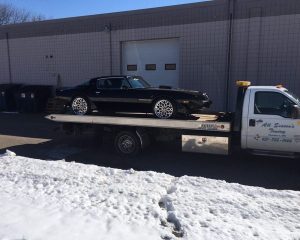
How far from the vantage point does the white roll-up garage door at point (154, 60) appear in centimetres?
1434

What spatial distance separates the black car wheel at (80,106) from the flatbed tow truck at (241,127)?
84cm

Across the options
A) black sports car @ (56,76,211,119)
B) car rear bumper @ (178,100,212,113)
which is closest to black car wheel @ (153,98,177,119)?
black sports car @ (56,76,211,119)

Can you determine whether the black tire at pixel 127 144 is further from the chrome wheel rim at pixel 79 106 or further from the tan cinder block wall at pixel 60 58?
the tan cinder block wall at pixel 60 58

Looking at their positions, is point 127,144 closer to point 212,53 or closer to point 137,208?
point 137,208

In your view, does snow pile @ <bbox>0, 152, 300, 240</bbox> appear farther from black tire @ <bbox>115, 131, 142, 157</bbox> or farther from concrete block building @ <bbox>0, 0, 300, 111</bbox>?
concrete block building @ <bbox>0, 0, 300, 111</bbox>

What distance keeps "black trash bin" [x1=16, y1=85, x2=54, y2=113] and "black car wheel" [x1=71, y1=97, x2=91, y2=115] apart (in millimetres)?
8197

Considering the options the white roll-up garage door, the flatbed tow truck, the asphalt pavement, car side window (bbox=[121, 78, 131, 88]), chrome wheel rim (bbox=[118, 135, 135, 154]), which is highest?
the white roll-up garage door

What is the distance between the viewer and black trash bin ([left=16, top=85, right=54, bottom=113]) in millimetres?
16906

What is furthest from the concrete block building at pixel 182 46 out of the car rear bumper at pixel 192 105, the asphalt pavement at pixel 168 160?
the car rear bumper at pixel 192 105

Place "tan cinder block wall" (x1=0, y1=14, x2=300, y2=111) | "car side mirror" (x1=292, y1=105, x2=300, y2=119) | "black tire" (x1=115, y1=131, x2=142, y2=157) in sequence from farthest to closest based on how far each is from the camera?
"tan cinder block wall" (x1=0, y1=14, x2=300, y2=111)
"black tire" (x1=115, y1=131, x2=142, y2=157)
"car side mirror" (x1=292, y1=105, x2=300, y2=119)

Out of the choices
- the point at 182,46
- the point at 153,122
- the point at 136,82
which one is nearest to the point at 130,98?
the point at 136,82

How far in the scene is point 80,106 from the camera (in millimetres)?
9422

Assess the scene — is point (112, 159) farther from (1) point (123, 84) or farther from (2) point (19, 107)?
(2) point (19, 107)

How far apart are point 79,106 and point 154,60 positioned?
20.2 feet
